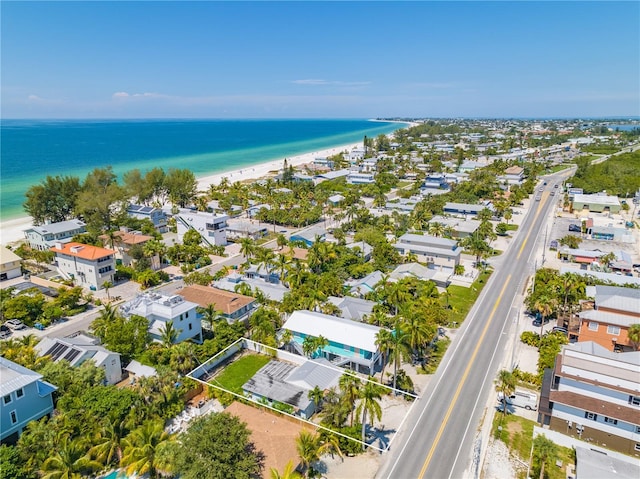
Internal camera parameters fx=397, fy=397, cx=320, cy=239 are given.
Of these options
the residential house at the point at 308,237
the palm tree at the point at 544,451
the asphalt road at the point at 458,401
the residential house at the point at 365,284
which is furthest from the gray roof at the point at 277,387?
the residential house at the point at 308,237

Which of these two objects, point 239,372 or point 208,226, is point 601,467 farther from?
point 208,226

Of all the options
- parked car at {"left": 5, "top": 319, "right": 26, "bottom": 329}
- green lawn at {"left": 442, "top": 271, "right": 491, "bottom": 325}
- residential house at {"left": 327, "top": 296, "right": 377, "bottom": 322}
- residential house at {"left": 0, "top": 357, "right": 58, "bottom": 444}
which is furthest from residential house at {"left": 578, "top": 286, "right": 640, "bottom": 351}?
parked car at {"left": 5, "top": 319, "right": 26, "bottom": 329}

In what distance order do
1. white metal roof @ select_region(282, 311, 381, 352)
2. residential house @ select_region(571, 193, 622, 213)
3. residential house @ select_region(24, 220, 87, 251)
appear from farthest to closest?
residential house @ select_region(571, 193, 622, 213), residential house @ select_region(24, 220, 87, 251), white metal roof @ select_region(282, 311, 381, 352)

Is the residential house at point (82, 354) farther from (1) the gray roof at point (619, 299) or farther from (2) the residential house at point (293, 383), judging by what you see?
(1) the gray roof at point (619, 299)

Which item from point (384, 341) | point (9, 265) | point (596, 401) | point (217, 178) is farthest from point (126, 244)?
point (217, 178)

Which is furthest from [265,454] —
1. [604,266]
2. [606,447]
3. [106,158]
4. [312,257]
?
[106,158]

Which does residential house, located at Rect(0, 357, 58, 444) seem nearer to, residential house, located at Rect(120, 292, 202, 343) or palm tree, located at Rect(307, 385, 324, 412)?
residential house, located at Rect(120, 292, 202, 343)

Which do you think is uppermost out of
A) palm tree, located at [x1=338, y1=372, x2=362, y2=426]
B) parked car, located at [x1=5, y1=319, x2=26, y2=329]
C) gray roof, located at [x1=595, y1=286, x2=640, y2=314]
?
gray roof, located at [x1=595, y1=286, x2=640, y2=314]
